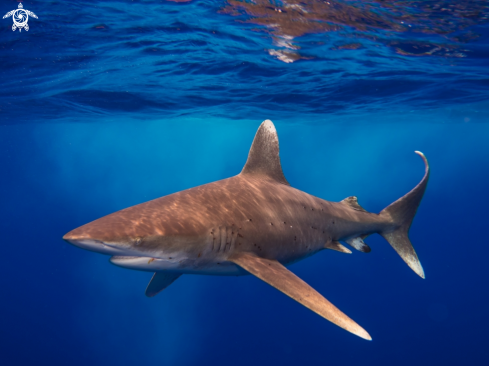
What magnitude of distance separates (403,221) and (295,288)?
170 inches

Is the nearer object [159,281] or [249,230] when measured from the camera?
[249,230]

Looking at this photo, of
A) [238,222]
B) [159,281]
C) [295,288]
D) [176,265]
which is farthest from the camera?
[159,281]

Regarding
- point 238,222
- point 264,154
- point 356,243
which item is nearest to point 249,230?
point 238,222

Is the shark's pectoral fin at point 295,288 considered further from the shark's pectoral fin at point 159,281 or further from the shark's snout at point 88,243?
the shark's pectoral fin at point 159,281

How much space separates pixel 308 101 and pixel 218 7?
568 inches

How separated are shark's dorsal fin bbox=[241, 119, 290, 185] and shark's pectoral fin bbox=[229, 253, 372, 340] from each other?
1937 millimetres

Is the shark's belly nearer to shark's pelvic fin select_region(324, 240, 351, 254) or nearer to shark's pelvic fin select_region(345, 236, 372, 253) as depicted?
shark's pelvic fin select_region(324, 240, 351, 254)

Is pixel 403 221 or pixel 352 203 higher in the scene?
pixel 352 203

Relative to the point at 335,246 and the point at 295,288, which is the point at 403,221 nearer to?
the point at 335,246

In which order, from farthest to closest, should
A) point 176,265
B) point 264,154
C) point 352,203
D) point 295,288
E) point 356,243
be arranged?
point 352,203, point 356,243, point 264,154, point 176,265, point 295,288

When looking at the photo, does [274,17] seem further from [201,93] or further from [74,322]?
[74,322]

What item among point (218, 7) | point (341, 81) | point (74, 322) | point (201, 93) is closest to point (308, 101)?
point (341, 81)

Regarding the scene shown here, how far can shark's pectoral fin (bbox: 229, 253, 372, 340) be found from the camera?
2.89 metres

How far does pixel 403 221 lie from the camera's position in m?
6.48
